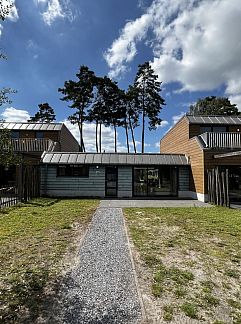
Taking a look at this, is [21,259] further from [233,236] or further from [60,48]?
[60,48]

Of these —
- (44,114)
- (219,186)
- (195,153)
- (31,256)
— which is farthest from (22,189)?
(44,114)

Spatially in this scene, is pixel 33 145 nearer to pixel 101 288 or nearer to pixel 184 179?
pixel 184 179

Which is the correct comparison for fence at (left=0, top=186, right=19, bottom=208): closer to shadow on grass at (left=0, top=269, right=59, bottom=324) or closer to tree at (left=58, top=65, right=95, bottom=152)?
shadow on grass at (left=0, top=269, right=59, bottom=324)

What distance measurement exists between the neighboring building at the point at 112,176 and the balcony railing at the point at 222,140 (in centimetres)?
272

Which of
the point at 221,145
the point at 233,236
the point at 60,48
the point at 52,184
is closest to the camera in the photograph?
the point at 233,236

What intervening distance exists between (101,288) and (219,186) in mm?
11702

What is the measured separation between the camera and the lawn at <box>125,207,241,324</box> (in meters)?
3.46

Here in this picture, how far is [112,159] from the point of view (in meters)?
19.7

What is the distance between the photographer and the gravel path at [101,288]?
3.30 m

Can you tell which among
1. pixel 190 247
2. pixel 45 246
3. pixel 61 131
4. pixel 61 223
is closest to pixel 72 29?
pixel 61 223

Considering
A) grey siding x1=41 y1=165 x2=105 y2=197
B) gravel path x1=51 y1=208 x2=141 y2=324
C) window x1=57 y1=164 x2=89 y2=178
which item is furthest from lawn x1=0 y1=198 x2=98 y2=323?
window x1=57 y1=164 x2=89 y2=178

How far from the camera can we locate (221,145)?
17359mm

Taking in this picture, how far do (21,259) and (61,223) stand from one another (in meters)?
3.80

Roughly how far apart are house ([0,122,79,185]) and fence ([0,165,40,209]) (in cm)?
189
